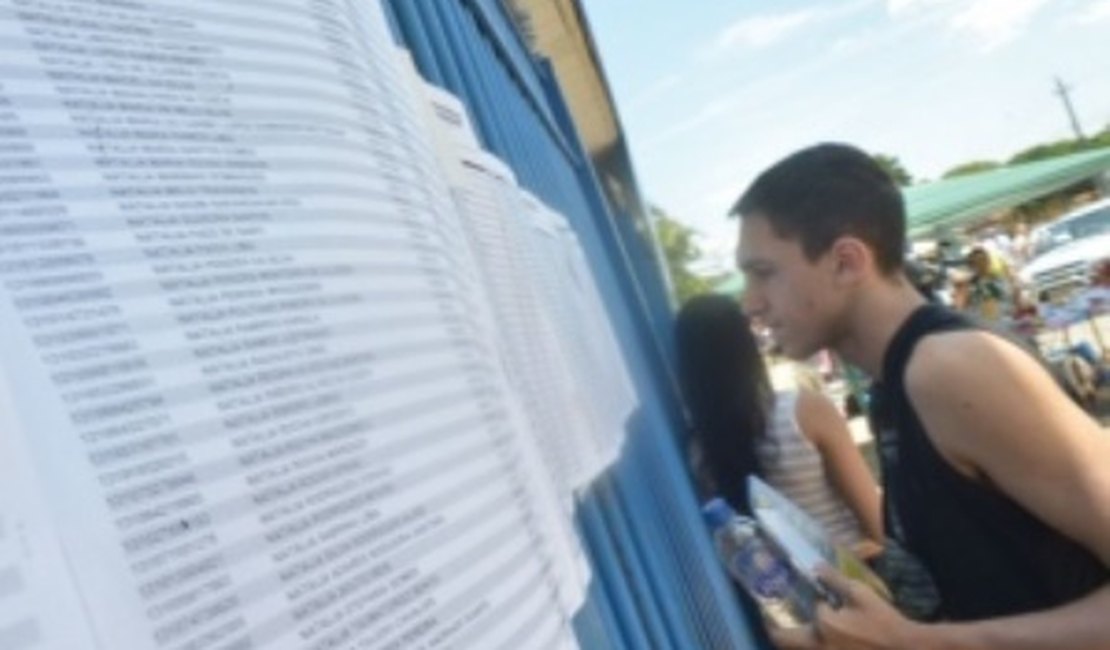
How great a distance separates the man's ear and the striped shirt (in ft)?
4.52

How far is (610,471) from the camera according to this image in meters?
1.78

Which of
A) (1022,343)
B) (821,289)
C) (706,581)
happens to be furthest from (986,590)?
(706,581)

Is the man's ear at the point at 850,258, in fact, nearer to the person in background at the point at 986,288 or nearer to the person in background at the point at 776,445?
the person in background at the point at 776,445

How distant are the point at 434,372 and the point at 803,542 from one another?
152cm

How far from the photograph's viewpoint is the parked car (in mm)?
17906

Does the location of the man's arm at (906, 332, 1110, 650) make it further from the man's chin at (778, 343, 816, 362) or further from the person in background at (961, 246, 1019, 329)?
the person in background at (961, 246, 1019, 329)

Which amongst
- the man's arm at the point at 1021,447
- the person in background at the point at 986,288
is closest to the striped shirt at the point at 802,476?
the man's arm at the point at 1021,447

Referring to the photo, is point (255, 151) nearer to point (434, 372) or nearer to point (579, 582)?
point (434, 372)

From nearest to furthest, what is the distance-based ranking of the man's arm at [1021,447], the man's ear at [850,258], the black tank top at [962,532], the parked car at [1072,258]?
1. the man's arm at [1021,447]
2. the black tank top at [962,532]
3. the man's ear at [850,258]
4. the parked car at [1072,258]

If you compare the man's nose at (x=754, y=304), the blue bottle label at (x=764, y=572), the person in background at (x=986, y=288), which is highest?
the man's nose at (x=754, y=304)

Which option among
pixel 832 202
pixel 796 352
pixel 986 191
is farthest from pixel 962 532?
pixel 986 191

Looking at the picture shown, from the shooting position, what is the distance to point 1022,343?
73.9 inches

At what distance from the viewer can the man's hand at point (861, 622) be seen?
1940 millimetres

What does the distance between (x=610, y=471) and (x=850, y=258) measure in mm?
768
